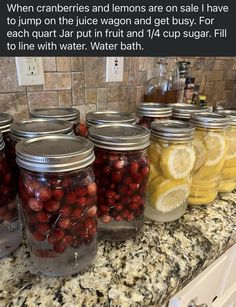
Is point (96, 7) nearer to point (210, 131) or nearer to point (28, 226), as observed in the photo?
point (210, 131)

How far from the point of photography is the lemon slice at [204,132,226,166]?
592 millimetres

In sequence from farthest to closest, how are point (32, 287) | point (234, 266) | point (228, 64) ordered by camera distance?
point (228, 64) < point (234, 266) < point (32, 287)

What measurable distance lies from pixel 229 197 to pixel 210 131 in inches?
8.5

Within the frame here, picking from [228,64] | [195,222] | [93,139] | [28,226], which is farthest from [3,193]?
[228,64]

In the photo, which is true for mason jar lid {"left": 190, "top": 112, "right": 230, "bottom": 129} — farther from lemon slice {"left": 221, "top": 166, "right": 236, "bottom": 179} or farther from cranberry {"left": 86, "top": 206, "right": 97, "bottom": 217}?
cranberry {"left": 86, "top": 206, "right": 97, "bottom": 217}

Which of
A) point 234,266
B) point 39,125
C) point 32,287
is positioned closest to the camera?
point 32,287

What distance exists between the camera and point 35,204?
0.37 meters

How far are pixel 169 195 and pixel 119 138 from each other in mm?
189

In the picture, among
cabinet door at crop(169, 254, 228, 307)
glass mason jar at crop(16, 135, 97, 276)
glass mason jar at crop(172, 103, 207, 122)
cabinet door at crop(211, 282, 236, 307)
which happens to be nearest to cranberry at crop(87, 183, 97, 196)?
glass mason jar at crop(16, 135, 97, 276)

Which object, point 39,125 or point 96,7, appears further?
point 96,7

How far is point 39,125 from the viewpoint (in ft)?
1.66

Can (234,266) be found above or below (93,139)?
below

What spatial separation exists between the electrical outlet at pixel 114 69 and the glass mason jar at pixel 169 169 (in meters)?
0.36

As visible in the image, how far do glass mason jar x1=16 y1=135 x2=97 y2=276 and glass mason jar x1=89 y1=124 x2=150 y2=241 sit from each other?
2.0 inches
